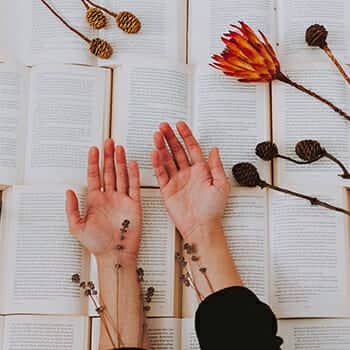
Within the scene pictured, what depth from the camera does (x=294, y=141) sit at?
129 centimetres

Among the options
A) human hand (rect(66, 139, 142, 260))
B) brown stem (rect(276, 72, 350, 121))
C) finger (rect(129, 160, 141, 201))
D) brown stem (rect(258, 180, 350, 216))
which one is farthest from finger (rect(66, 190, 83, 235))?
brown stem (rect(276, 72, 350, 121))

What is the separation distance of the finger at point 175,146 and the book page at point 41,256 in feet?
0.60

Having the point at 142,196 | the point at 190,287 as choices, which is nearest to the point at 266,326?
the point at 190,287

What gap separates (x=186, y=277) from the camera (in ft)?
4.03

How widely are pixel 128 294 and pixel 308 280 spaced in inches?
12.8

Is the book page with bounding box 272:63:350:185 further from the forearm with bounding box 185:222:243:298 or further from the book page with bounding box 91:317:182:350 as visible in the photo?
the book page with bounding box 91:317:182:350

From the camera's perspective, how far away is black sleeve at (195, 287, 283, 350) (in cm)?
106

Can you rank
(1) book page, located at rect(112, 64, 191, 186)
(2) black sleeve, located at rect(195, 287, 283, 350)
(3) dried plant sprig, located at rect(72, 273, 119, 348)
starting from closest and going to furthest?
1. (2) black sleeve, located at rect(195, 287, 283, 350)
2. (3) dried plant sprig, located at rect(72, 273, 119, 348)
3. (1) book page, located at rect(112, 64, 191, 186)

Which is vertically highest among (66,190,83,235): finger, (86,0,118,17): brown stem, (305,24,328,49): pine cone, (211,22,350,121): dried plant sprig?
(86,0,118,17): brown stem

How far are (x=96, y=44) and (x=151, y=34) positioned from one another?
0.11m

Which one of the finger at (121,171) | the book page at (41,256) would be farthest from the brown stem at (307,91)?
the book page at (41,256)

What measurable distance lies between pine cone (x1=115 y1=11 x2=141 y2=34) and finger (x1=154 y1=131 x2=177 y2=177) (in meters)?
0.21

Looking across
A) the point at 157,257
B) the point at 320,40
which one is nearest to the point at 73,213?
the point at 157,257

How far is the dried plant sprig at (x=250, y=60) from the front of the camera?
1261 mm
